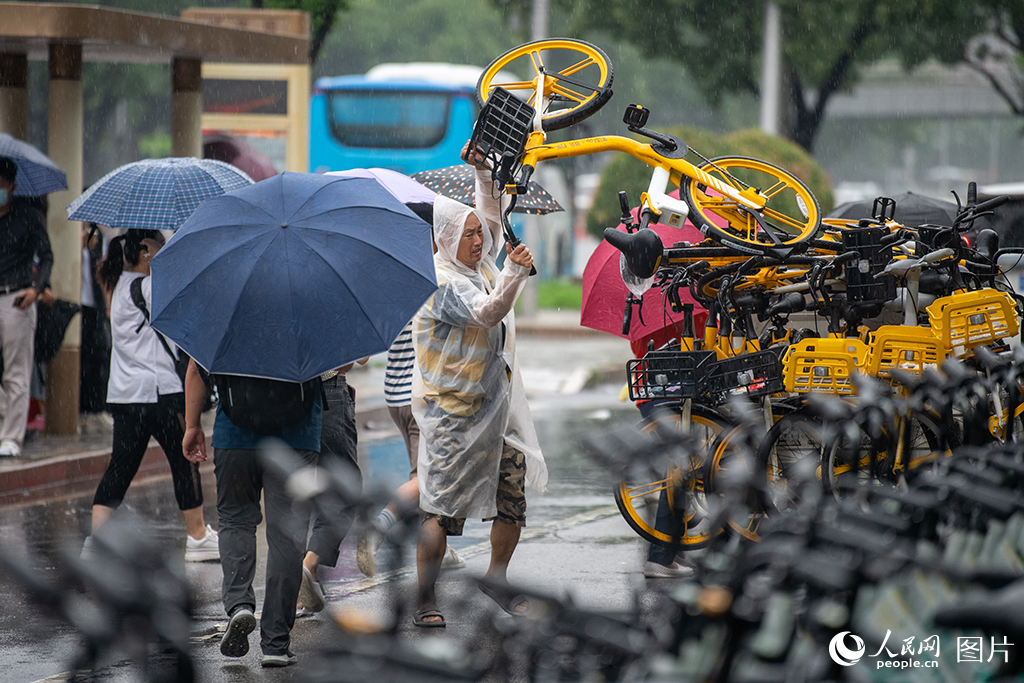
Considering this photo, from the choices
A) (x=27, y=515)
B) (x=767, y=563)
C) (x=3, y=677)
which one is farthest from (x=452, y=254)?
(x=27, y=515)

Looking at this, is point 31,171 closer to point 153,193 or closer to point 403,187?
point 153,193

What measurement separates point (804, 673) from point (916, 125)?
61940mm

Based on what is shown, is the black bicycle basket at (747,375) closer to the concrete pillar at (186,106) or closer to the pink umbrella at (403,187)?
the pink umbrella at (403,187)

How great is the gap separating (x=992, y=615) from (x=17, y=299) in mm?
8200

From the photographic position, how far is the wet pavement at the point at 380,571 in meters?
4.87

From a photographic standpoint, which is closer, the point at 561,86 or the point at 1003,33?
the point at 561,86

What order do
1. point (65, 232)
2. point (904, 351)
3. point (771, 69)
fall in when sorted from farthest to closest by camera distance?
point (771, 69) < point (65, 232) < point (904, 351)

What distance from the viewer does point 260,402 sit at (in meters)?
4.63

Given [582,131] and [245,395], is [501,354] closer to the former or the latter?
[245,395]

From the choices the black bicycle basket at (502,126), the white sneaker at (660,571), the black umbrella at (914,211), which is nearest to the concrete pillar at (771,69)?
the black umbrella at (914,211)

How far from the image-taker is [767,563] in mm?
2396

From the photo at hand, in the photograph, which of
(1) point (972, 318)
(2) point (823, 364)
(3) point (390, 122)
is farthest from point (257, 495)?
(3) point (390, 122)

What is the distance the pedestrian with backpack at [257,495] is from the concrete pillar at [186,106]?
6996mm

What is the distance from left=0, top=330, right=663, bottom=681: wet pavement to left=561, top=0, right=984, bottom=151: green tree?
1481 centimetres
